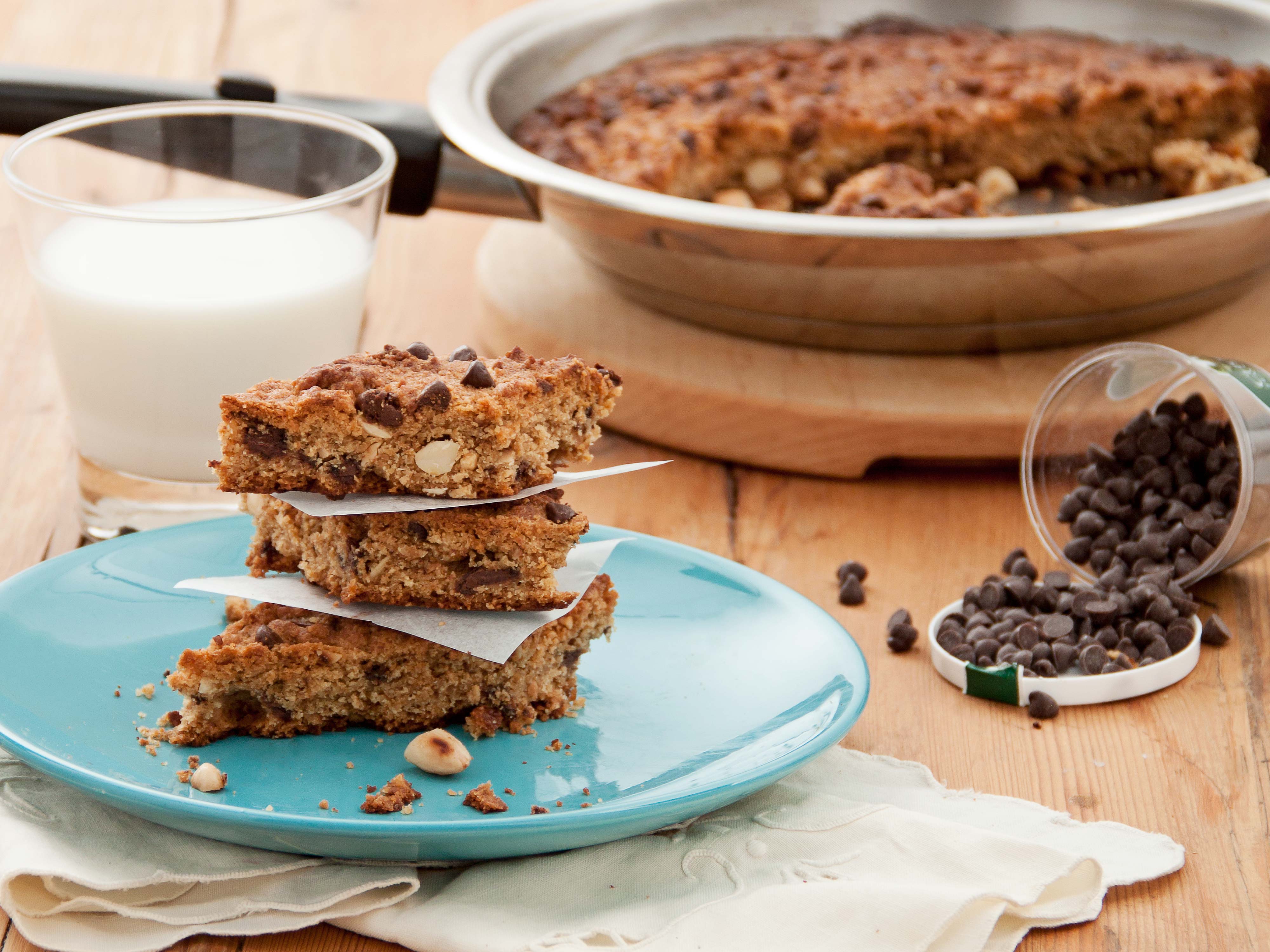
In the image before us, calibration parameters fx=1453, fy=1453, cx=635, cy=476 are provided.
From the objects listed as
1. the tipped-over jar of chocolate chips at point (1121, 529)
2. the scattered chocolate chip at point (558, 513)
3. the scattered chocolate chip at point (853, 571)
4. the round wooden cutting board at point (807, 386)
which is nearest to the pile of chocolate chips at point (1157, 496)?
the tipped-over jar of chocolate chips at point (1121, 529)

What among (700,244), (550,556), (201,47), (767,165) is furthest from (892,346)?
(201,47)

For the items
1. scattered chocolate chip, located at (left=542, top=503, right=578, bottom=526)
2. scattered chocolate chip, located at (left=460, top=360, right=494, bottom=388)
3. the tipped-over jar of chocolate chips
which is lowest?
the tipped-over jar of chocolate chips

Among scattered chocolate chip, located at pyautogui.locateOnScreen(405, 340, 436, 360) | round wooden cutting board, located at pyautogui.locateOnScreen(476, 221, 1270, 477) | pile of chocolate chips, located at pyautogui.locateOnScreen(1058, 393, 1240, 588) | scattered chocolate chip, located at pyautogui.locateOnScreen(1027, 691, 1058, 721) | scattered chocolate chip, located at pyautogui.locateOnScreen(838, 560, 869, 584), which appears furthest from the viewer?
round wooden cutting board, located at pyautogui.locateOnScreen(476, 221, 1270, 477)

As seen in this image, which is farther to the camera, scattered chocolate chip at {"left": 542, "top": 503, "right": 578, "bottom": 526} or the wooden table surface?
scattered chocolate chip at {"left": 542, "top": 503, "right": 578, "bottom": 526}

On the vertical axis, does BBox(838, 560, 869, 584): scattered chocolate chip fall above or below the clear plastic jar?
below

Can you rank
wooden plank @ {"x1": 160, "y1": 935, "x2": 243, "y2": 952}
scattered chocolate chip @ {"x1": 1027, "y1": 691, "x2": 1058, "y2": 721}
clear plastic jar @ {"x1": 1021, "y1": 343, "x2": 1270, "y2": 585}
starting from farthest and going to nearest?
1. clear plastic jar @ {"x1": 1021, "y1": 343, "x2": 1270, "y2": 585}
2. scattered chocolate chip @ {"x1": 1027, "y1": 691, "x2": 1058, "y2": 721}
3. wooden plank @ {"x1": 160, "y1": 935, "x2": 243, "y2": 952}

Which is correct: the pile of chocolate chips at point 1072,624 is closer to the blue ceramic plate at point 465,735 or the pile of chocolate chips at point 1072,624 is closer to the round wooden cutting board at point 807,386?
the blue ceramic plate at point 465,735

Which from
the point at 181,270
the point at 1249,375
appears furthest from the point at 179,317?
the point at 1249,375

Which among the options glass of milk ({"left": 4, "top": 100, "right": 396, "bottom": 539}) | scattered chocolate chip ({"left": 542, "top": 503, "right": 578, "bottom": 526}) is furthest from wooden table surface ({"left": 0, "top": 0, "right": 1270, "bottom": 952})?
scattered chocolate chip ({"left": 542, "top": 503, "right": 578, "bottom": 526})

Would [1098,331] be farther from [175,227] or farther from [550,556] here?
[175,227]

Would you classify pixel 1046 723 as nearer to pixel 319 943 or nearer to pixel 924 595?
pixel 924 595

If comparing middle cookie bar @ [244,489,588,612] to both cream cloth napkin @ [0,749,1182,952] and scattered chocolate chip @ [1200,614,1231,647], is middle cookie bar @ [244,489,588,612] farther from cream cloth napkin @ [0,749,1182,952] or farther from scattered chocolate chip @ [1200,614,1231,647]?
scattered chocolate chip @ [1200,614,1231,647]
